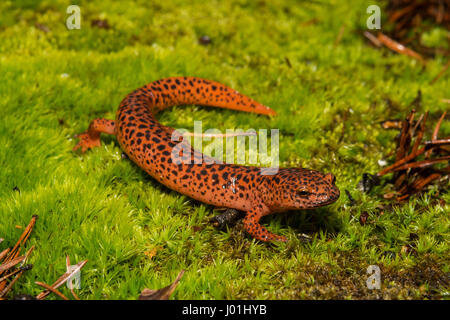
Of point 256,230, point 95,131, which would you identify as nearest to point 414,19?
point 256,230

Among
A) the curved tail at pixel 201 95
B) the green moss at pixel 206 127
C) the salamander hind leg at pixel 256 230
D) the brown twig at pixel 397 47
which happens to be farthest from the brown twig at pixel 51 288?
the brown twig at pixel 397 47

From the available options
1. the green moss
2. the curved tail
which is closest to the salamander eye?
the green moss

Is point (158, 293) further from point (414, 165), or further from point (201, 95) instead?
point (414, 165)

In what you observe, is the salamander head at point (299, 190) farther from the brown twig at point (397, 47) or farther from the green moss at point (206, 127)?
the brown twig at point (397, 47)

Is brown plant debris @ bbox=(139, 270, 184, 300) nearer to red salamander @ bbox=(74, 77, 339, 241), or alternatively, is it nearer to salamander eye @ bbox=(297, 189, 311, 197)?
red salamander @ bbox=(74, 77, 339, 241)

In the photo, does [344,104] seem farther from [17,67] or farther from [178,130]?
[17,67]

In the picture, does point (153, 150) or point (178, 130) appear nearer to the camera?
point (153, 150)
